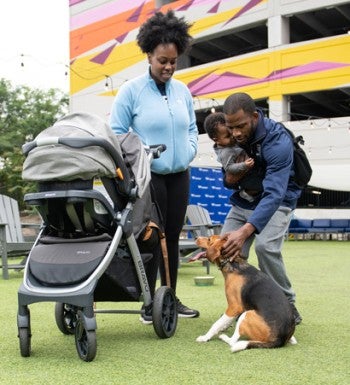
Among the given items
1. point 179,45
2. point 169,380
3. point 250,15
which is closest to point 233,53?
point 250,15

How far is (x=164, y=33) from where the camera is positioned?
4645mm

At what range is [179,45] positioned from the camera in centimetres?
473

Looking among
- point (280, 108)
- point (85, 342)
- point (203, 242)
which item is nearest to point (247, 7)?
point (280, 108)

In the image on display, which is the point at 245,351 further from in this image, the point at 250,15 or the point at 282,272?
the point at 250,15

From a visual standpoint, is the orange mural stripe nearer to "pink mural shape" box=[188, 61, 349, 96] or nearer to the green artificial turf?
"pink mural shape" box=[188, 61, 349, 96]

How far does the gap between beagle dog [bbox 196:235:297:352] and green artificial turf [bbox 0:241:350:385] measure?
71 mm

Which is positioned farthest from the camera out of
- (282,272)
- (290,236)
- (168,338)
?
(290,236)

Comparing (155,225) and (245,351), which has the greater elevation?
(155,225)

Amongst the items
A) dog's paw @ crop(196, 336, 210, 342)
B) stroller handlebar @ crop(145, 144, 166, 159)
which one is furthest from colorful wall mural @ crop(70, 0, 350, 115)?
dog's paw @ crop(196, 336, 210, 342)

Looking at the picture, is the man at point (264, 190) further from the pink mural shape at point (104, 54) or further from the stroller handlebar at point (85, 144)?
the pink mural shape at point (104, 54)

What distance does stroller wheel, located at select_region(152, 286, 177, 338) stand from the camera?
4.12m

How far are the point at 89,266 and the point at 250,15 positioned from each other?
25.2 meters

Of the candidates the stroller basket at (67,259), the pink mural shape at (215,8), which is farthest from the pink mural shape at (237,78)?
the stroller basket at (67,259)

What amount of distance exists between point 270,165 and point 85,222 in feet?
4.24
